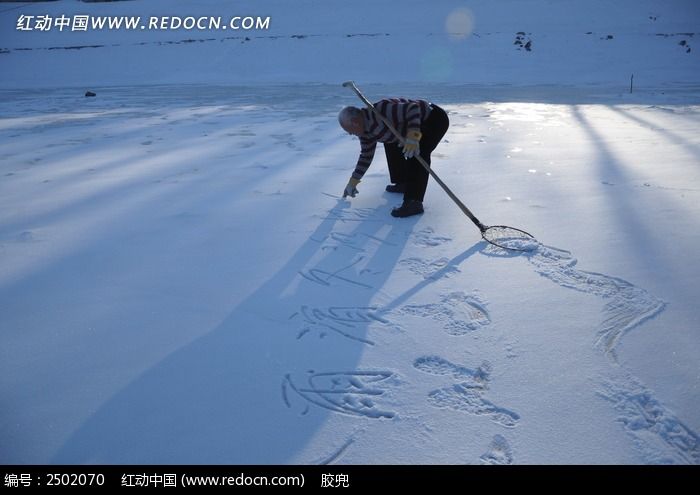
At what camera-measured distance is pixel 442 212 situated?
10.9 feet

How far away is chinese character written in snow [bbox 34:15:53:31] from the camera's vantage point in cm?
2569

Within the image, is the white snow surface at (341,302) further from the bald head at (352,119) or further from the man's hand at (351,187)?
the bald head at (352,119)

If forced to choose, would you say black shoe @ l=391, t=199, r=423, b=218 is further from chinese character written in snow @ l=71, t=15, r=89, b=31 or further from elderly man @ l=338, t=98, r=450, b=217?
chinese character written in snow @ l=71, t=15, r=89, b=31

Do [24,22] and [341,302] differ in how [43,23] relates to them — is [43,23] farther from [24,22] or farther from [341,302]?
[341,302]

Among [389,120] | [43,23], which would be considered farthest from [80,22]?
[389,120]

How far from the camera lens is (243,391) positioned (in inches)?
63.4

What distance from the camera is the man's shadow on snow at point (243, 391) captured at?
140 cm

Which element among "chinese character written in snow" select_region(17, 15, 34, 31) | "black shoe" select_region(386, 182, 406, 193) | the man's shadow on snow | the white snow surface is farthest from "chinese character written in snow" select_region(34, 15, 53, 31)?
the man's shadow on snow

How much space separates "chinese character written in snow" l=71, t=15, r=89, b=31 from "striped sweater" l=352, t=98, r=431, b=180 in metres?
28.6

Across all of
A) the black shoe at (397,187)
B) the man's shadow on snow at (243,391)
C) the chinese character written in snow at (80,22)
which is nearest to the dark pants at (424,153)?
the black shoe at (397,187)

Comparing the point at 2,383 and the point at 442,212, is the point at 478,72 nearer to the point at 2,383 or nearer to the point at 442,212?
the point at 442,212

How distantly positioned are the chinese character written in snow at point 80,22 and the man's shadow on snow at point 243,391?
29.7 m

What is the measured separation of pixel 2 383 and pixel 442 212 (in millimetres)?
2687
